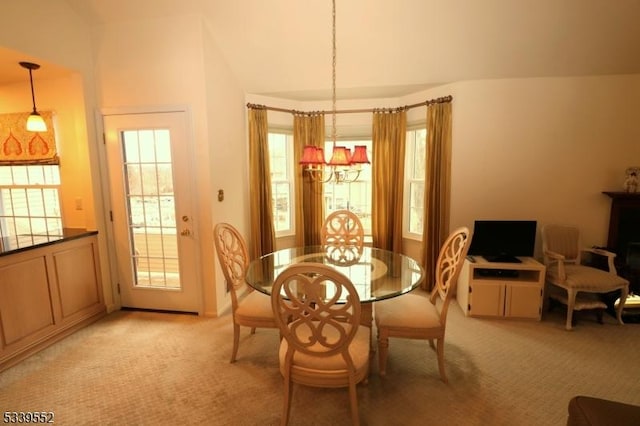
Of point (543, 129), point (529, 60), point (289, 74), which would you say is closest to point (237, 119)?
point (289, 74)

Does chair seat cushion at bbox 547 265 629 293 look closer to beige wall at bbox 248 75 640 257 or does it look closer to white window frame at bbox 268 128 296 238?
beige wall at bbox 248 75 640 257

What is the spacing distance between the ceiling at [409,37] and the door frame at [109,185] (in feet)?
2.01

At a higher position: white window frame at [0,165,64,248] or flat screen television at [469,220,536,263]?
white window frame at [0,165,64,248]

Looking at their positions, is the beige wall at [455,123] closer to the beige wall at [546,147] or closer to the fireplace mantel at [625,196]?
the beige wall at [546,147]

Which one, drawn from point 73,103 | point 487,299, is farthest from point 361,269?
point 73,103

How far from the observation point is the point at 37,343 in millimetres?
2494

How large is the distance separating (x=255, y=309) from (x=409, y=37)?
297cm

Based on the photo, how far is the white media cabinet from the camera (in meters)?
2.93

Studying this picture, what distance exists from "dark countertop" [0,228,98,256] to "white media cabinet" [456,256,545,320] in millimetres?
3902

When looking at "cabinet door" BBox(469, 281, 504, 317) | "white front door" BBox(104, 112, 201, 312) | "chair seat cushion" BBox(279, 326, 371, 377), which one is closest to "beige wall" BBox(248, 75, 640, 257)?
"cabinet door" BBox(469, 281, 504, 317)

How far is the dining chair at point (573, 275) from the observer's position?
2781 mm

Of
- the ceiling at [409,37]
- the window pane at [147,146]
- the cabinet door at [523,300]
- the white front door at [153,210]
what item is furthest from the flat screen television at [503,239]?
the window pane at [147,146]

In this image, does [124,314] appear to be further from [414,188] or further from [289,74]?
[414,188]

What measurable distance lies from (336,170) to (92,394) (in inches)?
91.8
